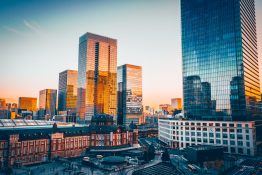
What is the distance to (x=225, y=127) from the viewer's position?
130m

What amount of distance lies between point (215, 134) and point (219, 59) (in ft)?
158

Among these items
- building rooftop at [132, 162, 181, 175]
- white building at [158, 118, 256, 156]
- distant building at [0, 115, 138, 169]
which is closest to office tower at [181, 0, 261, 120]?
white building at [158, 118, 256, 156]

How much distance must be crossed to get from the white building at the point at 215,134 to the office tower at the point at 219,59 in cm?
892

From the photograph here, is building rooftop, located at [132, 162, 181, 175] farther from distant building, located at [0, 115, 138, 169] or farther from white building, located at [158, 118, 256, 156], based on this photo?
white building, located at [158, 118, 256, 156]

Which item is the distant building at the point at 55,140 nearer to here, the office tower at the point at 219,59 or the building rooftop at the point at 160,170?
the building rooftop at the point at 160,170

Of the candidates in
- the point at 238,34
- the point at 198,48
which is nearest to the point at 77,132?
the point at 198,48

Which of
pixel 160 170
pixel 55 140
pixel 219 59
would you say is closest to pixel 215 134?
pixel 219 59

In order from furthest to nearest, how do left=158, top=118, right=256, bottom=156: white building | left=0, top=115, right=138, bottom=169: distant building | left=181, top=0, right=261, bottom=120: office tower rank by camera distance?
left=181, top=0, right=261, bottom=120: office tower
left=158, top=118, right=256, bottom=156: white building
left=0, top=115, right=138, bottom=169: distant building

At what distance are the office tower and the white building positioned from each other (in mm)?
8923

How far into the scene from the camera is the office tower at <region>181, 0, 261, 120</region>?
13775cm

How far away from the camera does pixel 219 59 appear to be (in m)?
146

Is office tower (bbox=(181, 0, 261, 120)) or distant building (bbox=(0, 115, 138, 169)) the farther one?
office tower (bbox=(181, 0, 261, 120))

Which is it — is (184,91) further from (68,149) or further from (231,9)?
(68,149)

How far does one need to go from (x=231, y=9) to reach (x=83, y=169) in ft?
419
